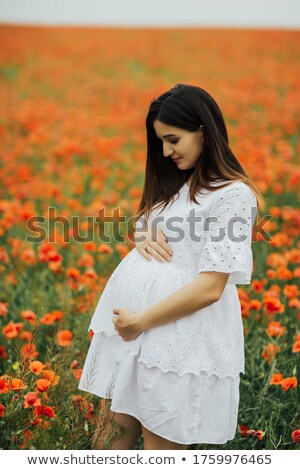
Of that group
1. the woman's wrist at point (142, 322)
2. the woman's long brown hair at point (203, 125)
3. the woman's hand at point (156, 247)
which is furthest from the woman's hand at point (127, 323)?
the woman's long brown hair at point (203, 125)

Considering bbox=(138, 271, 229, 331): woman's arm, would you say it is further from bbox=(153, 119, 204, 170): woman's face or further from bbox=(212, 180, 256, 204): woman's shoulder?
bbox=(153, 119, 204, 170): woman's face

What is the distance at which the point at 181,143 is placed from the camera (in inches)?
63.5

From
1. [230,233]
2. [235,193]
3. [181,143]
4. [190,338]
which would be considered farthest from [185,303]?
[181,143]

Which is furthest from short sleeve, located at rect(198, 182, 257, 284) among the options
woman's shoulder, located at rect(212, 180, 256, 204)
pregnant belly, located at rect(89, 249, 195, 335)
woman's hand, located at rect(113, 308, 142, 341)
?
woman's hand, located at rect(113, 308, 142, 341)

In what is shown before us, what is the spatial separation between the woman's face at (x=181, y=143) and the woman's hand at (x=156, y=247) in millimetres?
223

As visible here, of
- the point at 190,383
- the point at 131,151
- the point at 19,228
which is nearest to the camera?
the point at 190,383

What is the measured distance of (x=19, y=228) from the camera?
355cm

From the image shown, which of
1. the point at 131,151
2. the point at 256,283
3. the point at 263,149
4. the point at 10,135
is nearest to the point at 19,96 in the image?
the point at 10,135

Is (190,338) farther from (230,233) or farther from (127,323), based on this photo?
(230,233)

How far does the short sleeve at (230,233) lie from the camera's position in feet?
4.95

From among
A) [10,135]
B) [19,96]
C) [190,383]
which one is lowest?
[190,383]

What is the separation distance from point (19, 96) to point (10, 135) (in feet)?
4.36

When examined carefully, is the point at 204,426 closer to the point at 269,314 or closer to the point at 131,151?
the point at 269,314

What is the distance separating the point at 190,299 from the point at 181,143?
441mm
